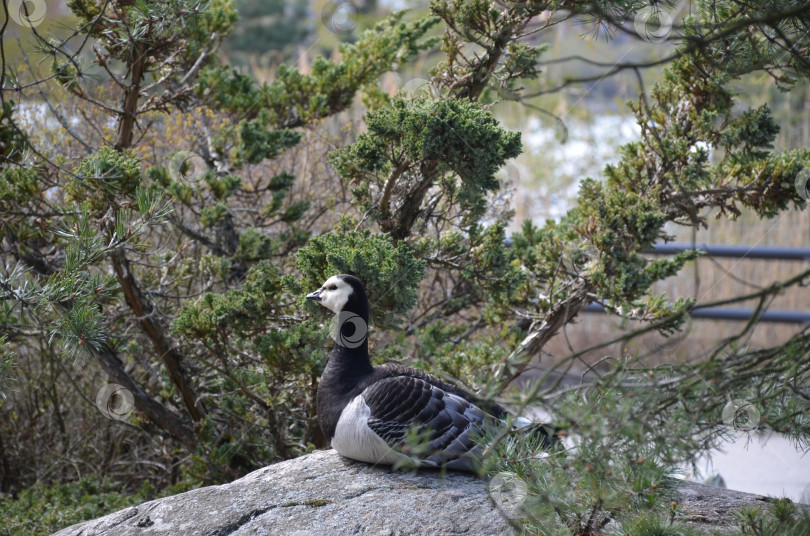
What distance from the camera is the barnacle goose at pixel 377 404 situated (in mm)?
2779

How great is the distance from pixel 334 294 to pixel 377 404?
17.6 inches

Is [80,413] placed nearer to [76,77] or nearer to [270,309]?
[270,309]

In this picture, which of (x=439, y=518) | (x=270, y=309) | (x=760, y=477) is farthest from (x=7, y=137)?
(x=760, y=477)

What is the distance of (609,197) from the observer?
11.8ft

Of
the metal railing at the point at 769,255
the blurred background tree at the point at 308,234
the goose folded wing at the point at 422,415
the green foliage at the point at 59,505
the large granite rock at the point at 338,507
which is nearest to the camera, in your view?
the large granite rock at the point at 338,507

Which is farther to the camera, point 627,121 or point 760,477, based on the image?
point 627,121

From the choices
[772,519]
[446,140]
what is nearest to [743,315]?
[446,140]

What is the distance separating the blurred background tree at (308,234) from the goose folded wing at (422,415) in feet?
1.25

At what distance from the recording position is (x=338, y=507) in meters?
2.55

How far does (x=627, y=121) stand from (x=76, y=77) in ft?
26.9

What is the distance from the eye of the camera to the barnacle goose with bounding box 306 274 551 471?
9.12 ft

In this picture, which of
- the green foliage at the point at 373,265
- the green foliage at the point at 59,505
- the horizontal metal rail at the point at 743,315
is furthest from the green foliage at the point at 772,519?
the horizontal metal rail at the point at 743,315

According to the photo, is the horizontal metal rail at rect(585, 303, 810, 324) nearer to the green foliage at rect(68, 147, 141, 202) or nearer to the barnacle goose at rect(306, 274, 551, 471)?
the barnacle goose at rect(306, 274, 551, 471)

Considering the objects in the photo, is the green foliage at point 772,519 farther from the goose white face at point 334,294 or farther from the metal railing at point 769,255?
the metal railing at point 769,255
